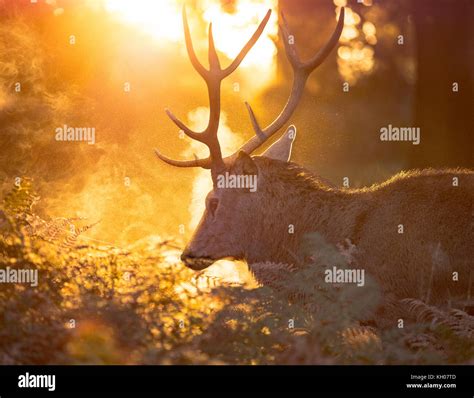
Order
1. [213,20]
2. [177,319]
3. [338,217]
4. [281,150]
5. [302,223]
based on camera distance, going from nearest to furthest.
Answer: [177,319], [338,217], [302,223], [281,150], [213,20]

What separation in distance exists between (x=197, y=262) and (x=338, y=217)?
4.03 ft

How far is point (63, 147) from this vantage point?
533 inches

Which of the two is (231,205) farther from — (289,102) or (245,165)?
(289,102)

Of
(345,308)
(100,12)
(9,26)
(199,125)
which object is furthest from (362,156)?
(345,308)

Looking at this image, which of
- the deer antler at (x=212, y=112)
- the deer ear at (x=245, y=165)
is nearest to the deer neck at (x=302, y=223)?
the deer ear at (x=245, y=165)

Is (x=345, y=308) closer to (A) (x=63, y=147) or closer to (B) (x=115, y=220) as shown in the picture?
(B) (x=115, y=220)

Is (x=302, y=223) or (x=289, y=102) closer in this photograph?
(x=302, y=223)

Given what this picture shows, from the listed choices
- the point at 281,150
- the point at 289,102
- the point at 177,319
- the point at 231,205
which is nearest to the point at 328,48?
the point at 289,102

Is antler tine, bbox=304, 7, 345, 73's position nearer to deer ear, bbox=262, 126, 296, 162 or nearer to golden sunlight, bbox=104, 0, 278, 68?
deer ear, bbox=262, 126, 296, 162

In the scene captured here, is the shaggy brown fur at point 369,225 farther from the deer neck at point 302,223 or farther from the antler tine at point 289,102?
the antler tine at point 289,102

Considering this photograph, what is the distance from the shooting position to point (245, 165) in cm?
777

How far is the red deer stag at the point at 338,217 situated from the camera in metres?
7.09

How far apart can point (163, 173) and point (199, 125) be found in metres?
1.01

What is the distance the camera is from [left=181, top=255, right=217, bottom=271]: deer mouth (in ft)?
25.6
